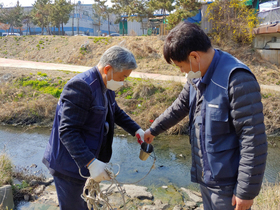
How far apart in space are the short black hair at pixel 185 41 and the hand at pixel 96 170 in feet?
3.25

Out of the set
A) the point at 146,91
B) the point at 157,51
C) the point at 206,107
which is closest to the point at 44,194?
the point at 206,107

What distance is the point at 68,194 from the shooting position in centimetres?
219

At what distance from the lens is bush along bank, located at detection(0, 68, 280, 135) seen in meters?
7.69

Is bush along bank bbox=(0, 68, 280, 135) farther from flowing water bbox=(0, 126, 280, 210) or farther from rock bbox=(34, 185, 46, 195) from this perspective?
rock bbox=(34, 185, 46, 195)

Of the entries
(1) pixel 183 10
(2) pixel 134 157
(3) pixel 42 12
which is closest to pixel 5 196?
(2) pixel 134 157

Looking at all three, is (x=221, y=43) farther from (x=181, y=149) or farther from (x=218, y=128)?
(x=218, y=128)

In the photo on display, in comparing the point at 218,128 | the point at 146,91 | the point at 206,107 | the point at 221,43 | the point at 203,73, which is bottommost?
the point at 146,91

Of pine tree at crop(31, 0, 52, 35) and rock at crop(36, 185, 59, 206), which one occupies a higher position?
pine tree at crop(31, 0, 52, 35)

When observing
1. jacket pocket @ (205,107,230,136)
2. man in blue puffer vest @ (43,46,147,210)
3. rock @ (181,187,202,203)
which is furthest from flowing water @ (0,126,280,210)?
jacket pocket @ (205,107,230,136)

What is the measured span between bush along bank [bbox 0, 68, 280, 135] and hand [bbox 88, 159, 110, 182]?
538 centimetres

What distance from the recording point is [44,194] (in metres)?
4.18

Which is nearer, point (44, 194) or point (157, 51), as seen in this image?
point (44, 194)

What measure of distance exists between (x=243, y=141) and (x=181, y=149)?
500 centimetres

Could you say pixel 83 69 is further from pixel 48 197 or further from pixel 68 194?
pixel 68 194
